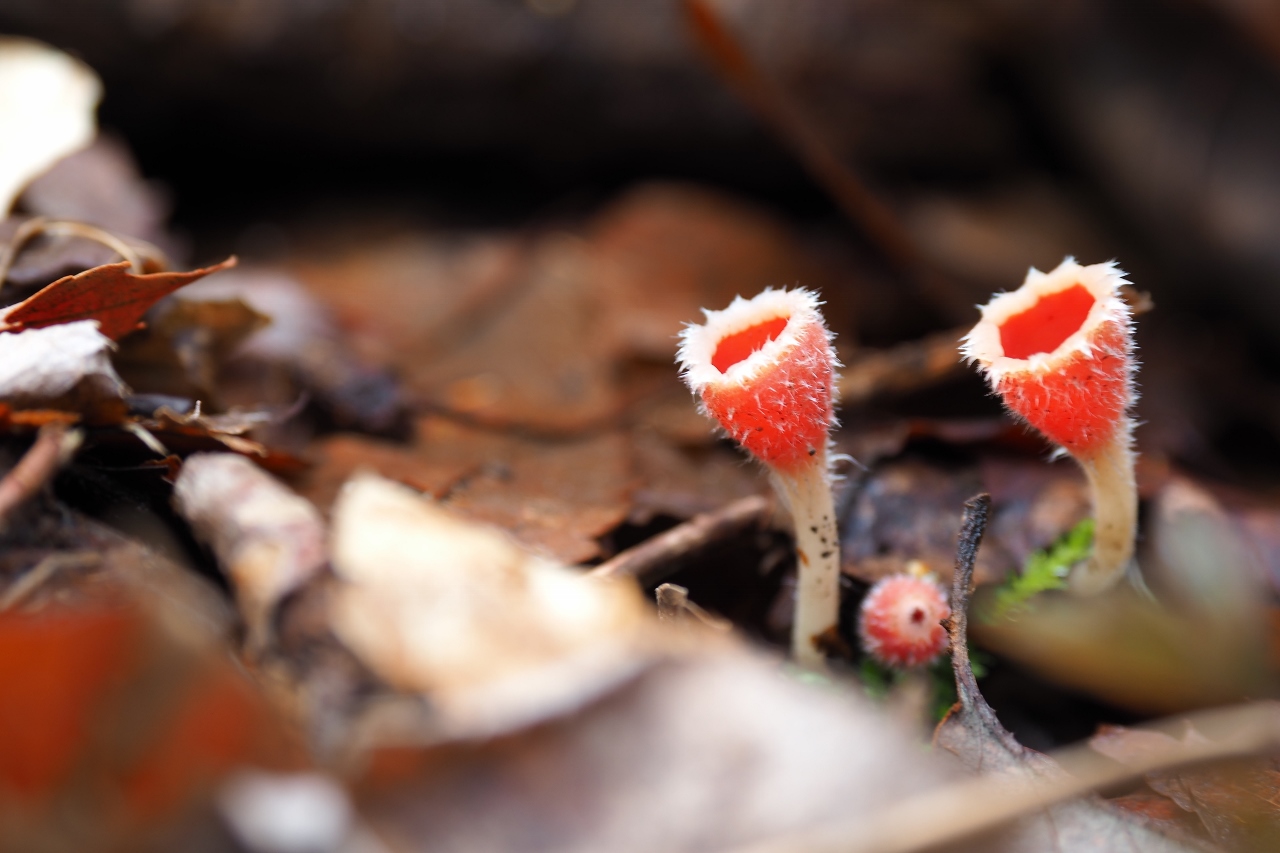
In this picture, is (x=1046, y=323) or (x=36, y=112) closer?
(x=1046, y=323)

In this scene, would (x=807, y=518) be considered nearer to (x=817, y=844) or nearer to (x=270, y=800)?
(x=817, y=844)

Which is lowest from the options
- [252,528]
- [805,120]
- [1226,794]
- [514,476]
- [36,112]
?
[514,476]

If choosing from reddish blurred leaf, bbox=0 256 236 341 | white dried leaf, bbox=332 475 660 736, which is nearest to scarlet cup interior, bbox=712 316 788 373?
white dried leaf, bbox=332 475 660 736

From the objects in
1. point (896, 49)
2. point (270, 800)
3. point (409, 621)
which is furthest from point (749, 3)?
point (270, 800)

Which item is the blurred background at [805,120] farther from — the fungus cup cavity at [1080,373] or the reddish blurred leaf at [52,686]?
the reddish blurred leaf at [52,686]

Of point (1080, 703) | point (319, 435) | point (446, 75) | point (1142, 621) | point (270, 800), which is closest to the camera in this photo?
point (270, 800)

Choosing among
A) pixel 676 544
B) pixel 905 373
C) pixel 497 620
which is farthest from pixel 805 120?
pixel 497 620

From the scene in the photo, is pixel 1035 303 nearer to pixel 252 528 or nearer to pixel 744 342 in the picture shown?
pixel 744 342
